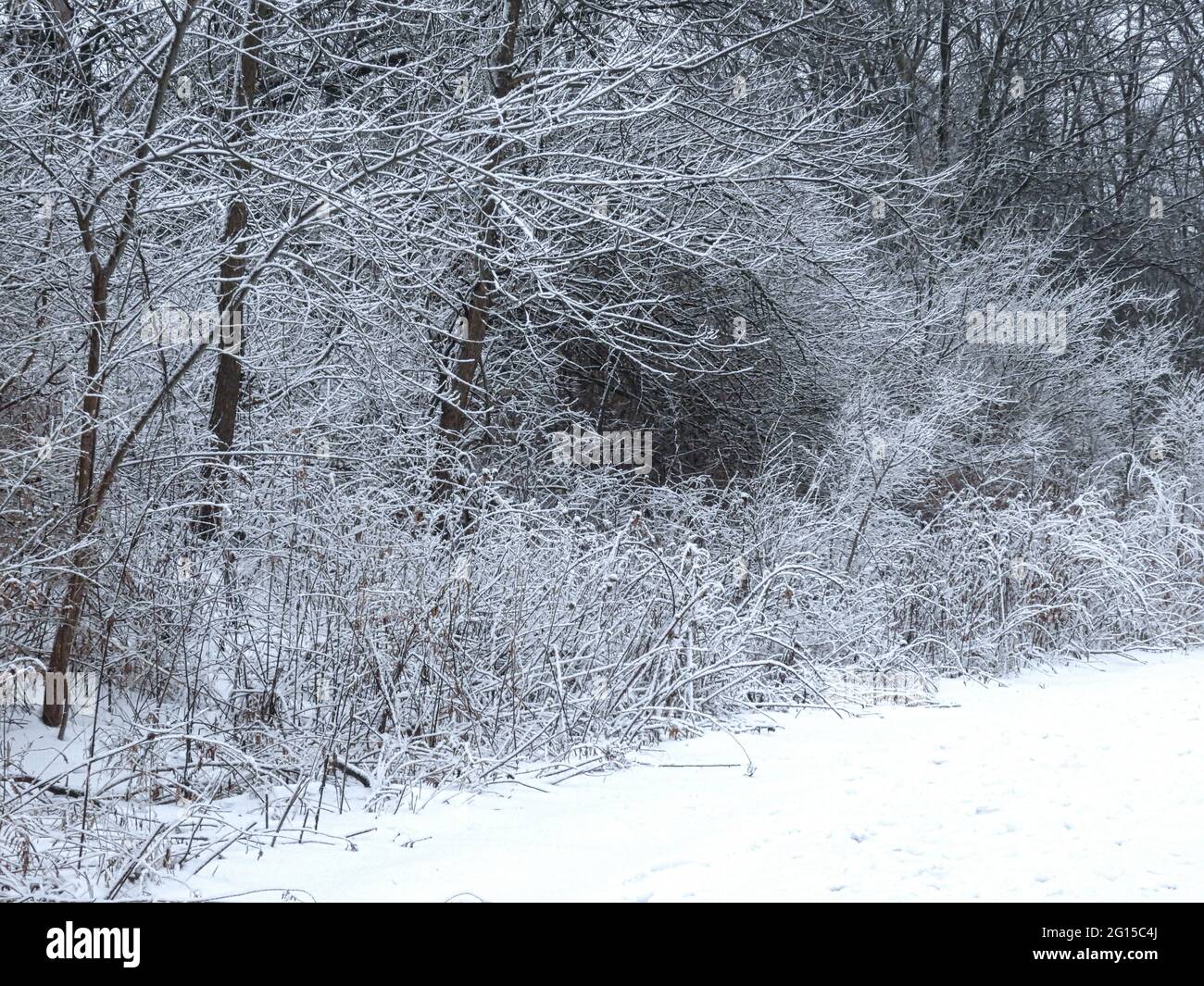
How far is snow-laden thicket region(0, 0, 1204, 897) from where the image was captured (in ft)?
16.0

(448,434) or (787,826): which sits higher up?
(448,434)

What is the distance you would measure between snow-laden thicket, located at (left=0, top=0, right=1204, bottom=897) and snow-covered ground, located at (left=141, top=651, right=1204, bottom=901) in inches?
14.2

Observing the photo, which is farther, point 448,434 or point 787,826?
point 448,434

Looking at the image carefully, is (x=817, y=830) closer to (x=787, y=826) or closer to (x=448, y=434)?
(x=787, y=826)

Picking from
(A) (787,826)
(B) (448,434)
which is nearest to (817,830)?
(A) (787,826)

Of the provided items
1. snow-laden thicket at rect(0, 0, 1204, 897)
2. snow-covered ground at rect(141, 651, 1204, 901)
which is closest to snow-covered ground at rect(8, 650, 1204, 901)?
snow-covered ground at rect(141, 651, 1204, 901)

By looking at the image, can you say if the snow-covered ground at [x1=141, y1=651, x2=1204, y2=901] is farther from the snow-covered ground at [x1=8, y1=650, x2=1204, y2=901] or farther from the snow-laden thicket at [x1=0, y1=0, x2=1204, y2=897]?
the snow-laden thicket at [x1=0, y1=0, x2=1204, y2=897]

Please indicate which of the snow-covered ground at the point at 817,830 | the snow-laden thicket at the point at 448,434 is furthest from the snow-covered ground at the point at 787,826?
the snow-laden thicket at the point at 448,434

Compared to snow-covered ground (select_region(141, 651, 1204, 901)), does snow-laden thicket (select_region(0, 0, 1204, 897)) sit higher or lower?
higher

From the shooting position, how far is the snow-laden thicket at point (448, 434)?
4863 millimetres

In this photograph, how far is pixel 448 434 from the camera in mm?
8609

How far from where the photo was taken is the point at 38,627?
5121 mm

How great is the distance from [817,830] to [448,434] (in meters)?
5.52

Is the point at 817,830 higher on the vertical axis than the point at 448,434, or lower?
lower
